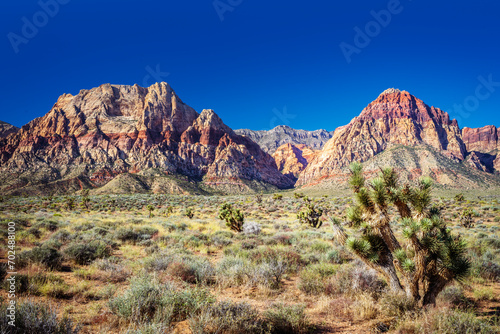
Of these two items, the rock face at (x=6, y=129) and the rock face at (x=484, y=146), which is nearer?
the rock face at (x=484, y=146)

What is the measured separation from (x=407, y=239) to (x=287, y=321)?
10.3 feet

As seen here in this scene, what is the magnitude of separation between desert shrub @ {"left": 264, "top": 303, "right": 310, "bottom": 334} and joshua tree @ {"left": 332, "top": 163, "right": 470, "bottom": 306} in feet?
6.33

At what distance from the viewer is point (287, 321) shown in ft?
14.8

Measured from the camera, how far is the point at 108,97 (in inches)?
6230

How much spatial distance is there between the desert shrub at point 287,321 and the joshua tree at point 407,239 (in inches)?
75.9

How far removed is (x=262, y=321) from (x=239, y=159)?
520 ft

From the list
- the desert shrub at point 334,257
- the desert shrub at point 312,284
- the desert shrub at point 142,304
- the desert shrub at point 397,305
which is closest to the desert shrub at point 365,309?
the desert shrub at point 397,305

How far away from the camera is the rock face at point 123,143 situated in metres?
109

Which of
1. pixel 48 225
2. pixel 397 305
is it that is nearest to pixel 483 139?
pixel 397 305

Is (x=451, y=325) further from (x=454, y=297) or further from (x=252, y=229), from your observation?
(x=252, y=229)

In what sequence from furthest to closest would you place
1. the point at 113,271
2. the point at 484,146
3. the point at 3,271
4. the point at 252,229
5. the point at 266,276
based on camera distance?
the point at 484,146
the point at 252,229
the point at 113,271
the point at 266,276
the point at 3,271

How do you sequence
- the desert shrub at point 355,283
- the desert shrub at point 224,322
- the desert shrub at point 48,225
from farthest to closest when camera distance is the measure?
Answer: 1. the desert shrub at point 48,225
2. the desert shrub at point 355,283
3. the desert shrub at point 224,322

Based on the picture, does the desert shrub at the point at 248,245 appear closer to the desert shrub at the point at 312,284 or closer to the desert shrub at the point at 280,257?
the desert shrub at the point at 280,257

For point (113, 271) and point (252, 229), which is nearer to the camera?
point (113, 271)
